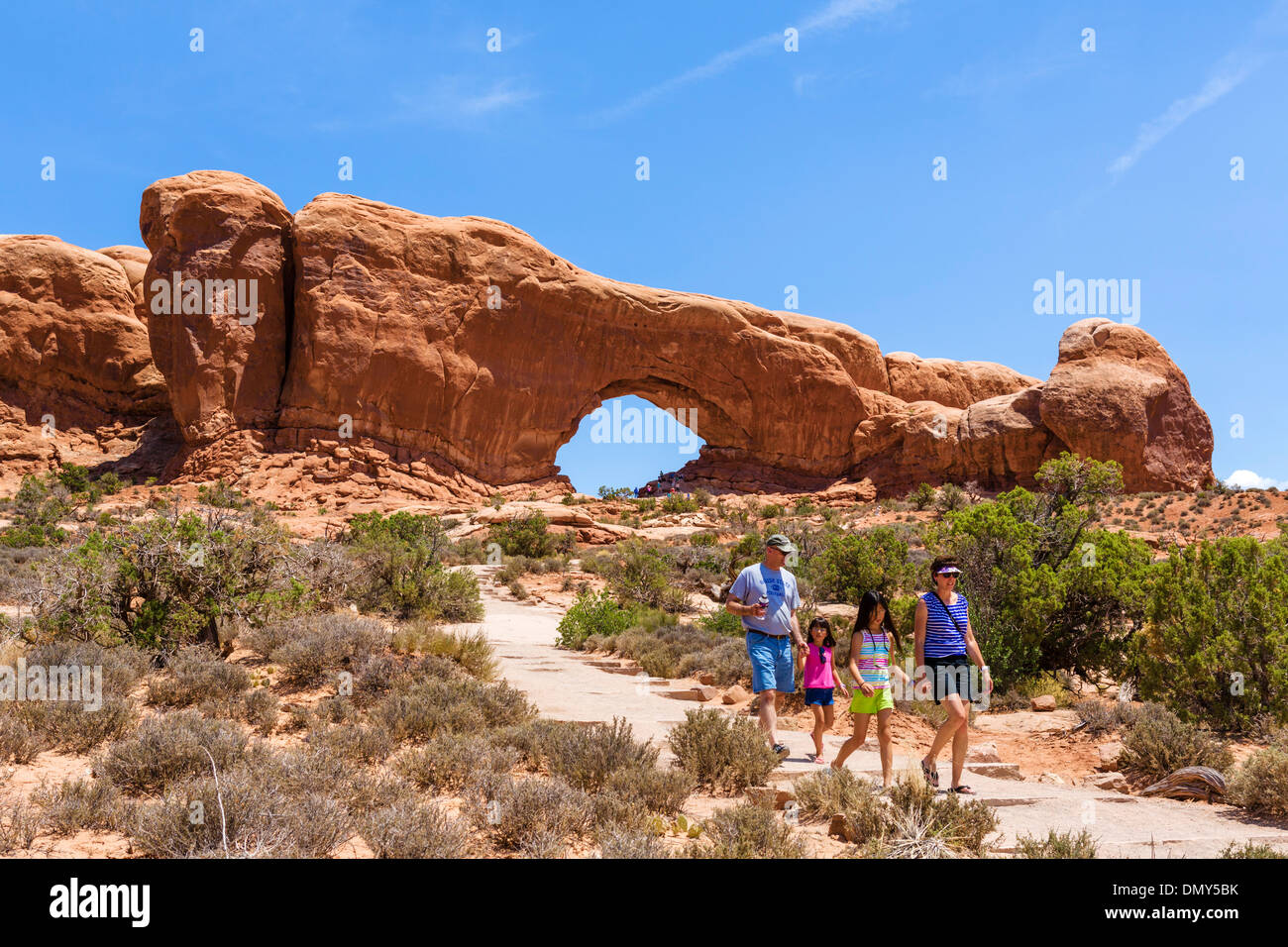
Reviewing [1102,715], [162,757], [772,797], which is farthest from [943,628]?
[162,757]

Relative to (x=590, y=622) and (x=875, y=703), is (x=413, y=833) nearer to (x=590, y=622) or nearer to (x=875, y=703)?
(x=875, y=703)

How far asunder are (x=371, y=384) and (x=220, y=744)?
25922 mm

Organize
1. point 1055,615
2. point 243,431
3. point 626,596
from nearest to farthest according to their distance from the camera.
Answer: point 1055,615 < point 626,596 < point 243,431

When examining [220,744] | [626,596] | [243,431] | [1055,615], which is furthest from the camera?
[243,431]

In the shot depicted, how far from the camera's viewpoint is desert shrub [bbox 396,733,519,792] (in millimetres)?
5004

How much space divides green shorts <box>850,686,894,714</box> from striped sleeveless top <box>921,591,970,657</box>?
0.42m

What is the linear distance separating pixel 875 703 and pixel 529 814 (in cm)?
259

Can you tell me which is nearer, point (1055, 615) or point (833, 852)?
point (833, 852)

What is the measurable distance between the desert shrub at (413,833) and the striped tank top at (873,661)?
9.61ft

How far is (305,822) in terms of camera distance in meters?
3.82

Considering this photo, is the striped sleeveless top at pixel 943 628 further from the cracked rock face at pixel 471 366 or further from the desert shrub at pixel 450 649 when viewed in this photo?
the cracked rock face at pixel 471 366

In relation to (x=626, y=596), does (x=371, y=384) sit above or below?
above
